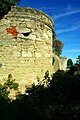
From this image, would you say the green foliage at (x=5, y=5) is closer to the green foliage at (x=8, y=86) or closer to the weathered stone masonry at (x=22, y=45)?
the weathered stone masonry at (x=22, y=45)

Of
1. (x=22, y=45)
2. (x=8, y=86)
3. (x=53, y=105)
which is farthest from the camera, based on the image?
(x=22, y=45)

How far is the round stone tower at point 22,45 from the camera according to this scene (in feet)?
29.2

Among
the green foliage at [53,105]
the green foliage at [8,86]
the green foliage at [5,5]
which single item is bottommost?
the green foliage at [53,105]

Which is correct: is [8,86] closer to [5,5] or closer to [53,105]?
[5,5]

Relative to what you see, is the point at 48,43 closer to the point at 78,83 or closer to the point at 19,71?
the point at 19,71

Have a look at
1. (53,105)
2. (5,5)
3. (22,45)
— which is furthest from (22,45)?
(53,105)

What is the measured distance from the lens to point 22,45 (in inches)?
358

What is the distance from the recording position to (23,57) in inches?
356

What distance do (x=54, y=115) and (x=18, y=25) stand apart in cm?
512

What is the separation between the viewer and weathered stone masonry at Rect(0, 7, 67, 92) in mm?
Result: 8891

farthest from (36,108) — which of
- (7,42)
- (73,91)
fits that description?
(7,42)

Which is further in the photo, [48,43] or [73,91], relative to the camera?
[48,43]

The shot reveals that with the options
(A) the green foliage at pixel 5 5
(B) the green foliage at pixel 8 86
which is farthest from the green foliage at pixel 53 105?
(A) the green foliage at pixel 5 5

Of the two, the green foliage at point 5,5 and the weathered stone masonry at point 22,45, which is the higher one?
the green foliage at point 5,5
